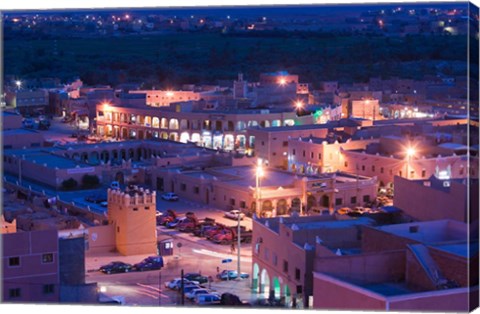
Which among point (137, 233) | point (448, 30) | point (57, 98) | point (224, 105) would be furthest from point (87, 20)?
point (137, 233)

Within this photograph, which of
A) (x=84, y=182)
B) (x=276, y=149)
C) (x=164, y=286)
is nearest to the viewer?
(x=164, y=286)

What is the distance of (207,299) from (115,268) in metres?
1.32

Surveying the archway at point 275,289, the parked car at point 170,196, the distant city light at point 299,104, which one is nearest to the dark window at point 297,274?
the archway at point 275,289

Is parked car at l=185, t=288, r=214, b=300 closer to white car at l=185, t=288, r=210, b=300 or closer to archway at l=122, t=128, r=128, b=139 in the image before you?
white car at l=185, t=288, r=210, b=300

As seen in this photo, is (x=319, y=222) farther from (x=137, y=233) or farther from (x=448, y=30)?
(x=448, y=30)

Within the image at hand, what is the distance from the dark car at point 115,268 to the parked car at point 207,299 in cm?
115

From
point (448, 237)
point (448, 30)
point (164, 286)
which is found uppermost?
point (448, 30)

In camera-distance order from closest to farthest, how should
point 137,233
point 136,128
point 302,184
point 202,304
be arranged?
point 202,304 → point 137,233 → point 302,184 → point 136,128

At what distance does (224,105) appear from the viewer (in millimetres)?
19453

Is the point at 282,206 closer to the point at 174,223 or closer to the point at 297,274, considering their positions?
the point at 174,223

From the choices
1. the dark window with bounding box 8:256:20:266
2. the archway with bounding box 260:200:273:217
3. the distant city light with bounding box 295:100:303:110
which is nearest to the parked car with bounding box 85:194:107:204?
the archway with bounding box 260:200:273:217

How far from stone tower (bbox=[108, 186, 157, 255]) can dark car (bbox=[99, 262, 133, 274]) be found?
1.80ft

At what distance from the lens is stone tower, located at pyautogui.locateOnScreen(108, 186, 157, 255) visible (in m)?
9.27

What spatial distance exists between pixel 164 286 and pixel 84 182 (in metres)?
5.07
